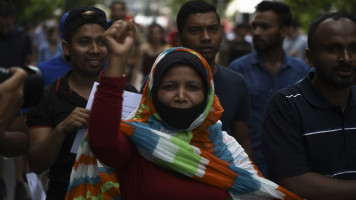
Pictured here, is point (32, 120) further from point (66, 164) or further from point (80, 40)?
point (80, 40)

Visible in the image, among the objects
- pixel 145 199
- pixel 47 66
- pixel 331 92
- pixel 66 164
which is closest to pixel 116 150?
pixel 145 199

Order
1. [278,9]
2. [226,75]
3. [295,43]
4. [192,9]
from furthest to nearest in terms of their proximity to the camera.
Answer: [295,43], [278,9], [192,9], [226,75]

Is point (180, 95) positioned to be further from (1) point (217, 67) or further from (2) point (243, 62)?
(2) point (243, 62)

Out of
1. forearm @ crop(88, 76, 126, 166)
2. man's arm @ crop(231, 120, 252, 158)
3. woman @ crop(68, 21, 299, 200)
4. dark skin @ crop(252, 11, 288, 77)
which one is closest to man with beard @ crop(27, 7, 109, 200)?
woman @ crop(68, 21, 299, 200)

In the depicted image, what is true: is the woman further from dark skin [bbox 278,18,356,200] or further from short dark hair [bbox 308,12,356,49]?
short dark hair [bbox 308,12,356,49]

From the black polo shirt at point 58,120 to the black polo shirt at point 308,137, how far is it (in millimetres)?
1237

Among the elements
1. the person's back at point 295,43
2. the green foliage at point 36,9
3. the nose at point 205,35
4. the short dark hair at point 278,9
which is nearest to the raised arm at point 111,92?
the nose at point 205,35

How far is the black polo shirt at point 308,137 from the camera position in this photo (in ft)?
9.99

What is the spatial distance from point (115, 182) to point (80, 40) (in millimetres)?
1211

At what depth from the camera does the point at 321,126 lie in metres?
3.07

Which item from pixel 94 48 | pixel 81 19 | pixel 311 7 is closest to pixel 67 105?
pixel 94 48

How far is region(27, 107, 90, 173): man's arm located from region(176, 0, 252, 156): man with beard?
1305 mm

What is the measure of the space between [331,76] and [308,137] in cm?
37

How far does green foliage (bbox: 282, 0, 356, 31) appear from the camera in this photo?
12.7m
